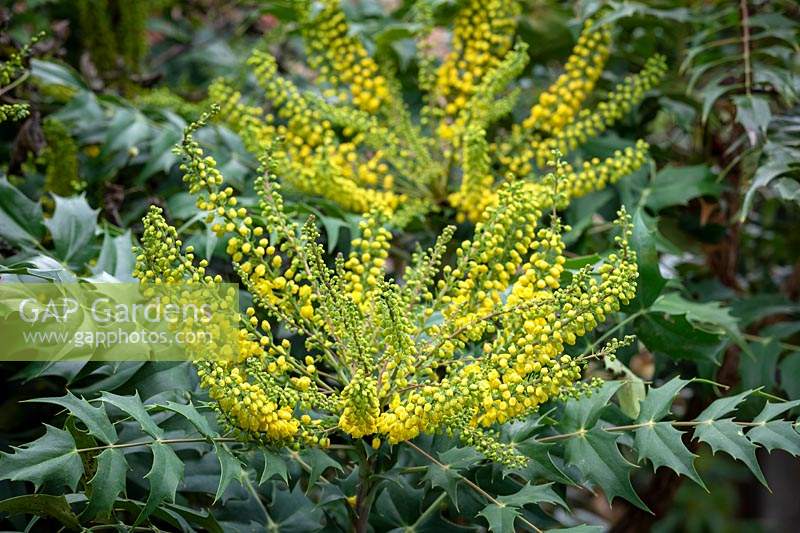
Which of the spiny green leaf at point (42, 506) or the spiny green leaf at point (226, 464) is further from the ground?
the spiny green leaf at point (226, 464)

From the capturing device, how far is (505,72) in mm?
1850

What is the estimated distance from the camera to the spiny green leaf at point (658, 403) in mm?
1370

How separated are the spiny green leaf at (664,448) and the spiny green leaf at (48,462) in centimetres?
83

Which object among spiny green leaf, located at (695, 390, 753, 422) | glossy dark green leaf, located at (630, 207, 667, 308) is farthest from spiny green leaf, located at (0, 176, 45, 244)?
spiny green leaf, located at (695, 390, 753, 422)

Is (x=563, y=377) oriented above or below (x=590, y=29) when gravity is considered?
below

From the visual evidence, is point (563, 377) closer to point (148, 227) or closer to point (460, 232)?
point (148, 227)

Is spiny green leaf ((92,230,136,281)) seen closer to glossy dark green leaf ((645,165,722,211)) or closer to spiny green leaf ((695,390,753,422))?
spiny green leaf ((695,390,753,422))

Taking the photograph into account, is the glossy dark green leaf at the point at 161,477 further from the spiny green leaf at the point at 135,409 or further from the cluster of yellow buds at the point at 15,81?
the cluster of yellow buds at the point at 15,81

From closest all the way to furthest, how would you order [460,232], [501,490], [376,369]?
[376,369], [501,490], [460,232]

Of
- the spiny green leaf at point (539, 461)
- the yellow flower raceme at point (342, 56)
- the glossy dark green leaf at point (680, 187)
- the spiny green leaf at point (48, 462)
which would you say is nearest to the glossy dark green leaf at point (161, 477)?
the spiny green leaf at point (48, 462)

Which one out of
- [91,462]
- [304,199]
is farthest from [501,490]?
[304,199]

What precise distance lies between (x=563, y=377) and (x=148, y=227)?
1.98 feet

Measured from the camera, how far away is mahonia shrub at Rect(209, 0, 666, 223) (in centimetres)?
182

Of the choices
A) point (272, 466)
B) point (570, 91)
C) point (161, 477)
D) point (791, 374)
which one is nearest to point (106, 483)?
point (161, 477)
